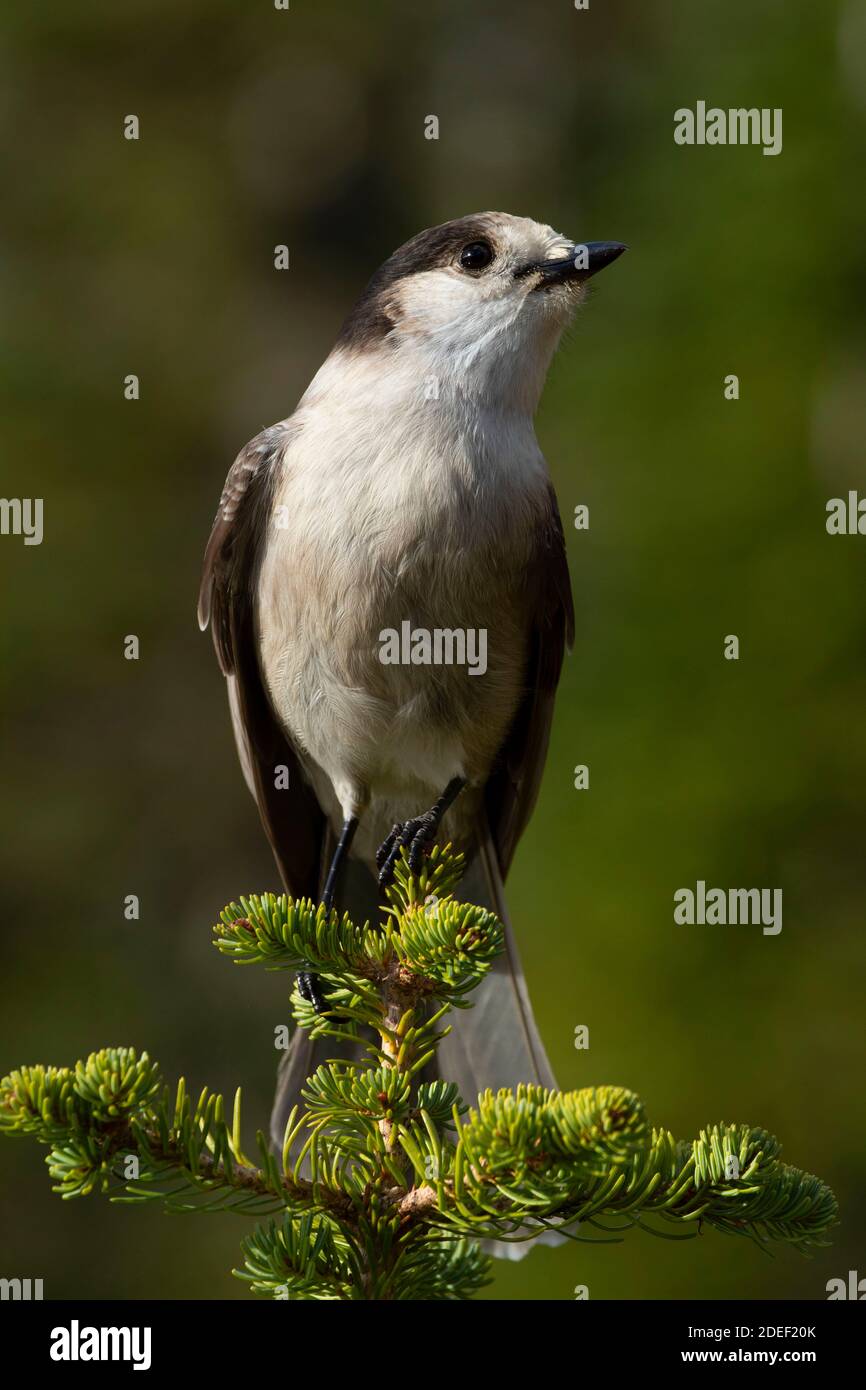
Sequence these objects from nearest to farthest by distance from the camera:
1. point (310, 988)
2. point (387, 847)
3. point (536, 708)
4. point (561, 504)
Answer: point (310, 988)
point (387, 847)
point (536, 708)
point (561, 504)

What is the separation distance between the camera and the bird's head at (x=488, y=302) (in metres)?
2.76

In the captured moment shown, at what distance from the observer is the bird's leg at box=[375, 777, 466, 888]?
2611 mm

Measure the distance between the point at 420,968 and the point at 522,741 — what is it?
1203mm

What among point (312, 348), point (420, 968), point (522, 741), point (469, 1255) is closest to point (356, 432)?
point (522, 741)

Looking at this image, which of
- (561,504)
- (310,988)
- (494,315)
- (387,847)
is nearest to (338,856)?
(387,847)

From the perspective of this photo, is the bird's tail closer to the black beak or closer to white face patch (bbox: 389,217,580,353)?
white face patch (bbox: 389,217,580,353)

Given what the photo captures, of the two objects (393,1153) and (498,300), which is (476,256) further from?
(393,1153)

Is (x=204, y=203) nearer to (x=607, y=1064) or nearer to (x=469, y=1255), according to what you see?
(x=607, y=1064)

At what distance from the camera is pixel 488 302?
280 centimetres

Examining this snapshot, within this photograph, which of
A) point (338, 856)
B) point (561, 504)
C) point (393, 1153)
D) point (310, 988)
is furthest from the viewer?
point (561, 504)

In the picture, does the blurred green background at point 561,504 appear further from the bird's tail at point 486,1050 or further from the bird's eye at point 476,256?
the bird's tail at point 486,1050

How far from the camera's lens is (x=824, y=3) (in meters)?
4.26

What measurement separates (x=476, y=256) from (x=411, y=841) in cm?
115

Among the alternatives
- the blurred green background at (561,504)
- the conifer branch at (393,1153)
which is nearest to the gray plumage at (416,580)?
the blurred green background at (561,504)
